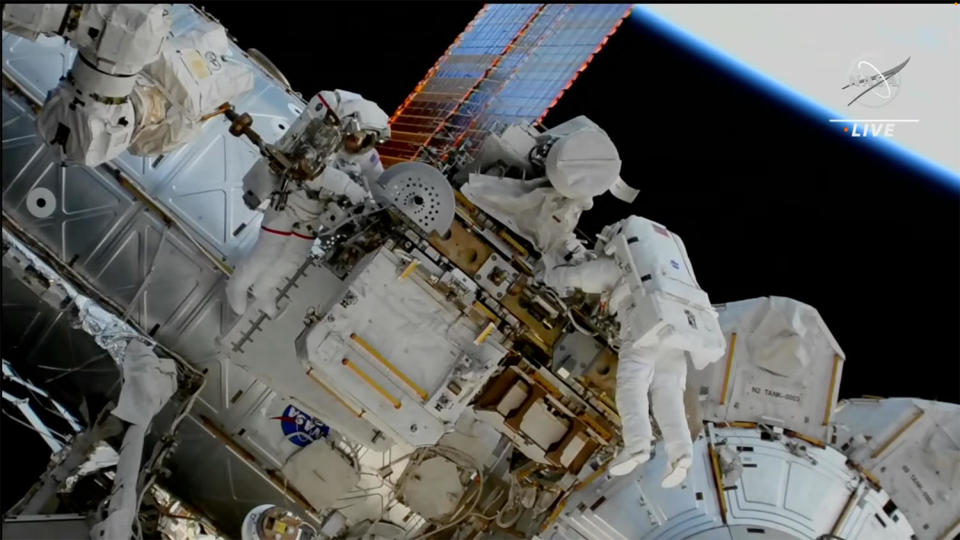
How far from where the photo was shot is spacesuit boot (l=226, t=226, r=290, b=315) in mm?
4707

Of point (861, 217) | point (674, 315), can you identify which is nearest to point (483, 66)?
point (861, 217)

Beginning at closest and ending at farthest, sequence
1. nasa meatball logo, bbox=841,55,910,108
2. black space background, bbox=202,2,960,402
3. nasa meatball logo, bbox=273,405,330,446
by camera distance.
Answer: nasa meatball logo, bbox=273,405,330,446
nasa meatball logo, bbox=841,55,910,108
black space background, bbox=202,2,960,402

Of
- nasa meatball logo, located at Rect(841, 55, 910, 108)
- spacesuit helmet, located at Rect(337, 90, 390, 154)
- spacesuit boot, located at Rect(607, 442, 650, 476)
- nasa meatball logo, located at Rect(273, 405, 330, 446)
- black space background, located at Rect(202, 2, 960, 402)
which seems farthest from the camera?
black space background, located at Rect(202, 2, 960, 402)

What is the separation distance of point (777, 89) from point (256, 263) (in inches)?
230

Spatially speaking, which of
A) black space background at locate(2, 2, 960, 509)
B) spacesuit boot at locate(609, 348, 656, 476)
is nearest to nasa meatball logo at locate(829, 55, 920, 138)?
black space background at locate(2, 2, 960, 509)

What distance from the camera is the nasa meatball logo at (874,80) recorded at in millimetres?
6340

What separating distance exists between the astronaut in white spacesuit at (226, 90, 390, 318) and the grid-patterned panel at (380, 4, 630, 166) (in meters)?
2.90

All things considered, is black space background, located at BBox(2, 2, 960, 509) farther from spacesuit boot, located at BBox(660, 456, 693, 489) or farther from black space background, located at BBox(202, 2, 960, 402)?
spacesuit boot, located at BBox(660, 456, 693, 489)

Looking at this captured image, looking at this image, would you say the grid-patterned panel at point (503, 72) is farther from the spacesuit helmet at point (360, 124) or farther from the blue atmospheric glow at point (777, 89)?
the spacesuit helmet at point (360, 124)

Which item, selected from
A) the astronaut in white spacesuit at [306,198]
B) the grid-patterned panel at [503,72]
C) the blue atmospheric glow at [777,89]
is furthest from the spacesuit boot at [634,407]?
the grid-patterned panel at [503,72]

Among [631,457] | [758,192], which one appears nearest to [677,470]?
[631,457]

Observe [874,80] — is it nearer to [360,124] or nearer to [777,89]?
[777,89]

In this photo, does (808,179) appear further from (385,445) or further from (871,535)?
(385,445)

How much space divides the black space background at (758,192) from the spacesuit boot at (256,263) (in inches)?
174
